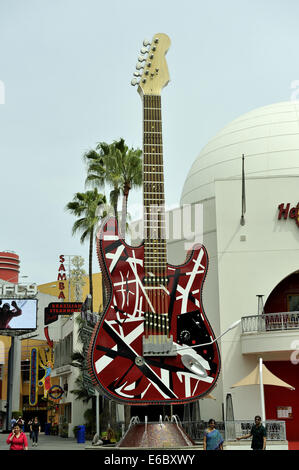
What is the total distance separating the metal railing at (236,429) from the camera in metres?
21.0

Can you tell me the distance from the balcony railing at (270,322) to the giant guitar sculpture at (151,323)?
7.66 m

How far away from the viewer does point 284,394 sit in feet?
86.9

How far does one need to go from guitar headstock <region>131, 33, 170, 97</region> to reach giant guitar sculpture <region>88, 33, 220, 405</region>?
1995mm

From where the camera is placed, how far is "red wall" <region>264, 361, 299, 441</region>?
26250mm

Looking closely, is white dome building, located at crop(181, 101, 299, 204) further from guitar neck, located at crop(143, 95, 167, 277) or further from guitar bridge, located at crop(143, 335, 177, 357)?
guitar bridge, located at crop(143, 335, 177, 357)

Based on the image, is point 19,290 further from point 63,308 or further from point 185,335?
point 185,335

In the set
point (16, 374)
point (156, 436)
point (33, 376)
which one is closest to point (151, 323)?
point (156, 436)

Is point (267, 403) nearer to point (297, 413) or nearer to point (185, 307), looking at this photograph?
point (297, 413)

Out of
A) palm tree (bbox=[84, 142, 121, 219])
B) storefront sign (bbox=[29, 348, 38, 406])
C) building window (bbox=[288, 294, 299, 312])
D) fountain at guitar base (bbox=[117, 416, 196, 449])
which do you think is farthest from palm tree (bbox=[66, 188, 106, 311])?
storefront sign (bbox=[29, 348, 38, 406])

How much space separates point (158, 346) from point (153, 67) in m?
8.49

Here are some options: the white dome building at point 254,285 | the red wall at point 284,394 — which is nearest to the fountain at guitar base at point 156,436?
the white dome building at point 254,285

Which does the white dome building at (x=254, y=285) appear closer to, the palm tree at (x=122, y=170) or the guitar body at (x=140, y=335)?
the palm tree at (x=122, y=170)
